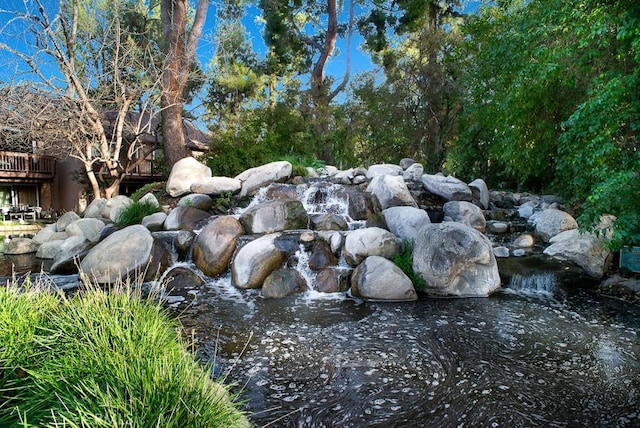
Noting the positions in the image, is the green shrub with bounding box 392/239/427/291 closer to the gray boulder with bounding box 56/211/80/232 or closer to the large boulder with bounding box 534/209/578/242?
the large boulder with bounding box 534/209/578/242

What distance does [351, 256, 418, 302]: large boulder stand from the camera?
5.61 meters

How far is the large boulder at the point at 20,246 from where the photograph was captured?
9.51 metres

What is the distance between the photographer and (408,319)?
4.83 m

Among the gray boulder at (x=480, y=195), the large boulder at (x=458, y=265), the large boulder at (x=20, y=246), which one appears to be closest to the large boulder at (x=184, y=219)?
the large boulder at (x=20, y=246)

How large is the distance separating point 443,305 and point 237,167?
915 cm

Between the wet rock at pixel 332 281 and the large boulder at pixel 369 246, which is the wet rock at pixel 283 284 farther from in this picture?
the large boulder at pixel 369 246

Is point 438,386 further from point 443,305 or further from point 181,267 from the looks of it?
point 181,267

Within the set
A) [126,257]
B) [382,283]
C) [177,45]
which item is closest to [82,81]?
[177,45]

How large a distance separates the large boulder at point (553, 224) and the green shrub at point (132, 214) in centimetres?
912

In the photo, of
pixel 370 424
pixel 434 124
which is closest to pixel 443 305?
pixel 370 424

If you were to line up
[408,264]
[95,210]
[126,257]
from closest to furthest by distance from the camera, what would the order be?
[408,264] → [126,257] → [95,210]

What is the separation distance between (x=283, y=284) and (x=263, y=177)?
489cm

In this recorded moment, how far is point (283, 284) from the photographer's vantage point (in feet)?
19.7

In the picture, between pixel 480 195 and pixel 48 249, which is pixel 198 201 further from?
pixel 480 195
